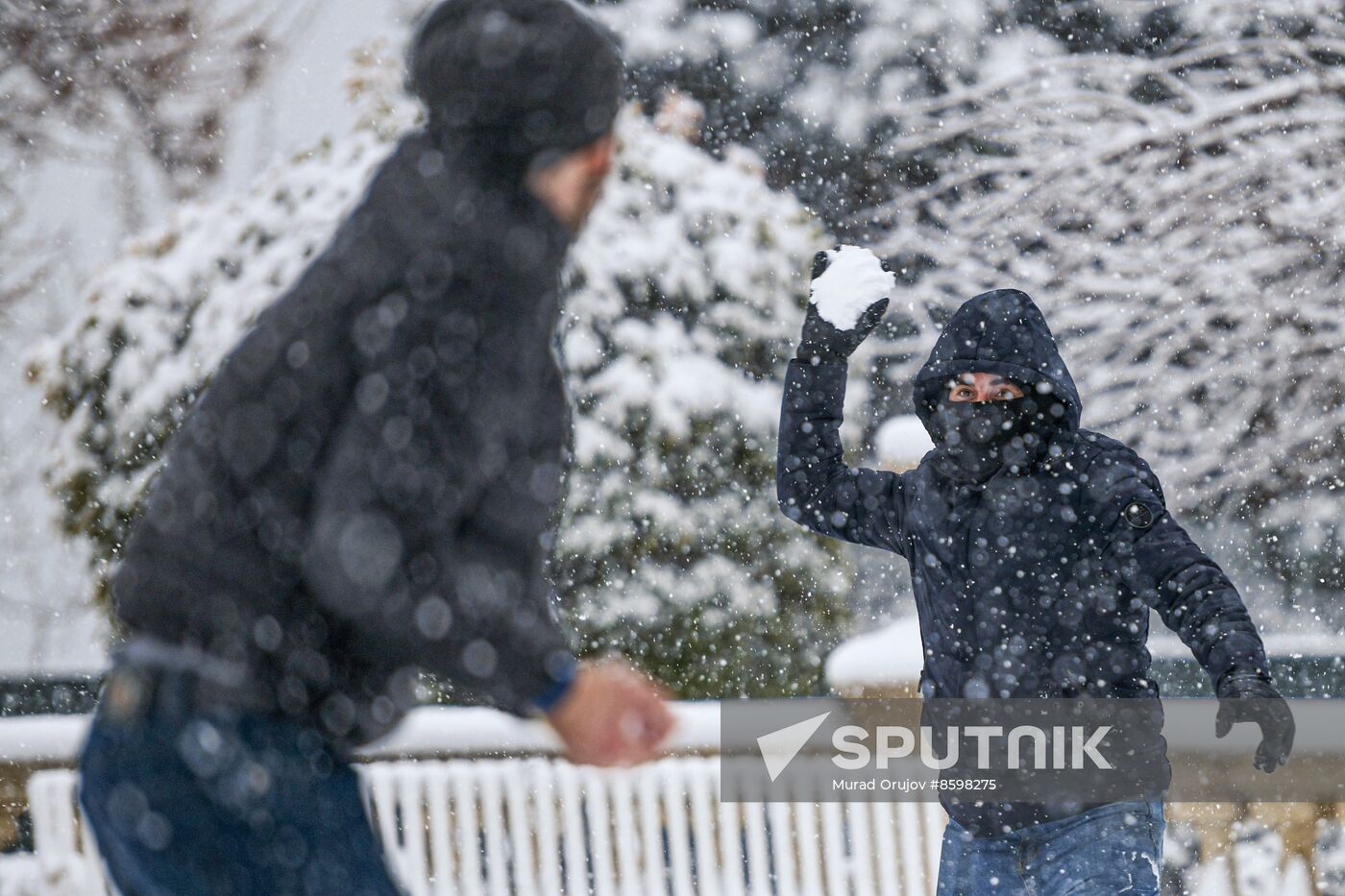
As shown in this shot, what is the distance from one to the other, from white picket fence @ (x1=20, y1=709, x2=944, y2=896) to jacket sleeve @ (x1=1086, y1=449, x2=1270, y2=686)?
181 cm

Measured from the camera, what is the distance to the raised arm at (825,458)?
2.71 m

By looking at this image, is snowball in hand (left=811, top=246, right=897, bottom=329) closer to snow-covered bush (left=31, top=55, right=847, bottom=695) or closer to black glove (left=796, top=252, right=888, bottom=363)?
black glove (left=796, top=252, right=888, bottom=363)

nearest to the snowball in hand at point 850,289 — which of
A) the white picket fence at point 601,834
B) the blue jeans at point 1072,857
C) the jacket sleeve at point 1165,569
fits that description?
the jacket sleeve at point 1165,569

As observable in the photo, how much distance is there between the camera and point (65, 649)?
13477mm

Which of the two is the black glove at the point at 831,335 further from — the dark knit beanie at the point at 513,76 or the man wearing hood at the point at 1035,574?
the dark knit beanie at the point at 513,76

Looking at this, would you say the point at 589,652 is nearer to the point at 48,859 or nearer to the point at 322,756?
the point at 48,859

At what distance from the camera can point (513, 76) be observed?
1.33 meters

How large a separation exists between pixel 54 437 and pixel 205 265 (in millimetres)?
1072

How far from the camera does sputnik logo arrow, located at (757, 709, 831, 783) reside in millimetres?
4070

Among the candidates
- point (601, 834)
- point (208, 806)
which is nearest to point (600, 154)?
point (208, 806)

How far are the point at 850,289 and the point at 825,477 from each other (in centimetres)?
39

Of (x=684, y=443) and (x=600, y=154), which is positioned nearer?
(x=600, y=154)

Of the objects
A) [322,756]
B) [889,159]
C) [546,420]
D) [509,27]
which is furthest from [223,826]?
[889,159]

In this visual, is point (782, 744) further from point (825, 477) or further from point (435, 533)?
point (435, 533)
